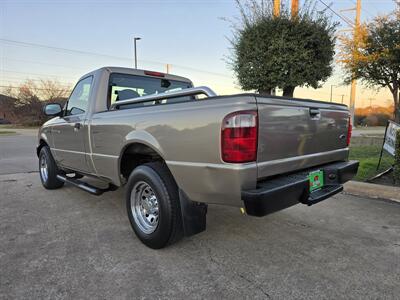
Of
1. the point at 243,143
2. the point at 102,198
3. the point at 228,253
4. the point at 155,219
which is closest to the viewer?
the point at 243,143

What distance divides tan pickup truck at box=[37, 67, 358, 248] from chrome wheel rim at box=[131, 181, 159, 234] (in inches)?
0.4

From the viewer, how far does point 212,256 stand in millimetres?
2777

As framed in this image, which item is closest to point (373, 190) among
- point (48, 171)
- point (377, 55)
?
point (48, 171)

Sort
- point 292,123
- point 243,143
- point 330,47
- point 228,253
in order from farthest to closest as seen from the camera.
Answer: point 330,47 → point 228,253 → point 292,123 → point 243,143

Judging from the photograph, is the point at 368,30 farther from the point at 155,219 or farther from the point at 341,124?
A: the point at 155,219

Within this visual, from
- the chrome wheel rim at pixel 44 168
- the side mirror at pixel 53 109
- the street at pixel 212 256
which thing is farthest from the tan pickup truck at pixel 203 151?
the chrome wheel rim at pixel 44 168

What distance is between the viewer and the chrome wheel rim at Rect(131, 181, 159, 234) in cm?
304

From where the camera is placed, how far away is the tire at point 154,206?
2668 millimetres

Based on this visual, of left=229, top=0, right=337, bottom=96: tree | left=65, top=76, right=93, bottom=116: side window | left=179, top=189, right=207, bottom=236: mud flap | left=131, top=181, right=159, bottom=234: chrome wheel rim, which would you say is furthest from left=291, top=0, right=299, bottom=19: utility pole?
left=179, top=189, right=207, bottom=236: mud flap

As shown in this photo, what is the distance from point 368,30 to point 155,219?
13.2m

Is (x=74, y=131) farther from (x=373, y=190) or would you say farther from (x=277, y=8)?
(x=277, y=8)

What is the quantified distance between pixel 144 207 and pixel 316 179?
1795mm

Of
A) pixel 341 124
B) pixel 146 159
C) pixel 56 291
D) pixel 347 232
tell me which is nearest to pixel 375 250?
pixel 347 232

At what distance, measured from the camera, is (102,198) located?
4.72m
